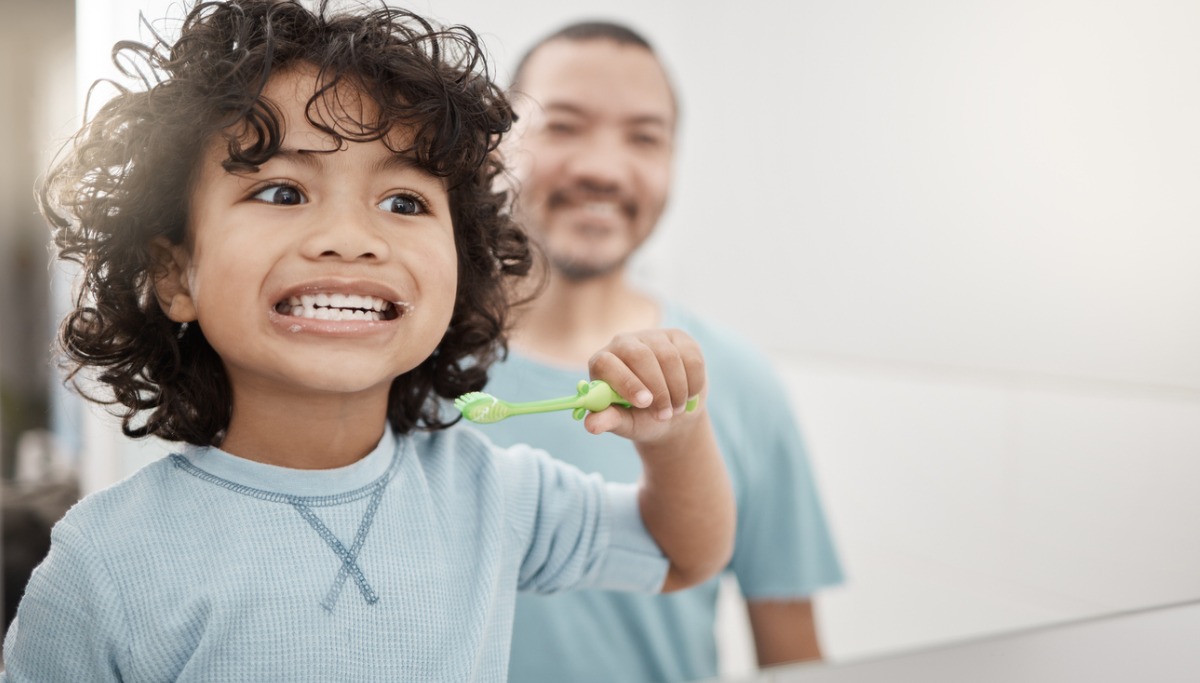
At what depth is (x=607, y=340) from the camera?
0.48m

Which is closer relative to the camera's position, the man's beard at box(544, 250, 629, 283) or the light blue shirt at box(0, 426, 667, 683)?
the light blue shirt at box(0, 426, 667, 683)

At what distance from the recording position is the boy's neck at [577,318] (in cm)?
49

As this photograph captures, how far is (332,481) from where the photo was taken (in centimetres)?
39

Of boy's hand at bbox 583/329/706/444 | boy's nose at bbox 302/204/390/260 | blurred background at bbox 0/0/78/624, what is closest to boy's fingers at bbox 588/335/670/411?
boy's hand at bbox 583/329/706/444

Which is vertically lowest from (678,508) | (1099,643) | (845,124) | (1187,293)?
(1099,643)

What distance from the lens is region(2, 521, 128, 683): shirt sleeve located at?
351 millimetres

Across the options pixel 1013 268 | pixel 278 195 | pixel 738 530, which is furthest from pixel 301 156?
pixel 1013 268

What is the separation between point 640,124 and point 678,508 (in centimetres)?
21

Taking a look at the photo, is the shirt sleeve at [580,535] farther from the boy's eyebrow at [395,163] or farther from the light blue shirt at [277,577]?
the boy's eyebrow at [395,163]

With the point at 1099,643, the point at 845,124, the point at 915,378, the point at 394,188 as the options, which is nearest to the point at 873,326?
the point at 915,378

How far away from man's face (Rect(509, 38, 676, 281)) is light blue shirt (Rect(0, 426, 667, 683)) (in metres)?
0.15

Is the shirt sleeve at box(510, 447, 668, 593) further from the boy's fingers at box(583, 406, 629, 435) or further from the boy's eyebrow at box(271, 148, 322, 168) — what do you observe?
the boy's eyebrow at box(271, 148, 322, 168)

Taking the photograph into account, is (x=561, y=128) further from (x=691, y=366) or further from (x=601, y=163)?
(x=691, y=366)

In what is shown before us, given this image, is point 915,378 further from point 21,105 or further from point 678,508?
point 21,105
